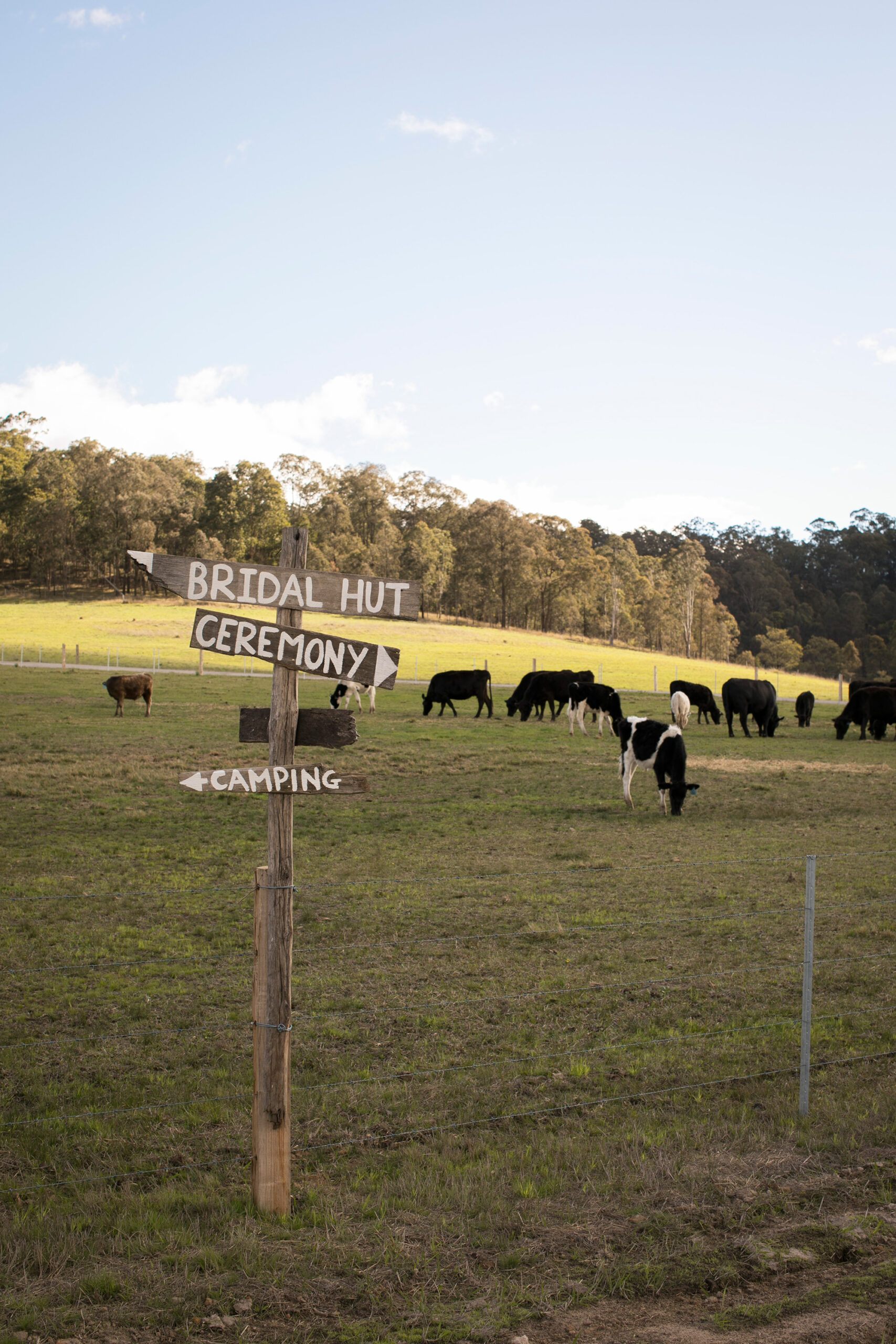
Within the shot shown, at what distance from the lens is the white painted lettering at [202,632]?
14.3 feet

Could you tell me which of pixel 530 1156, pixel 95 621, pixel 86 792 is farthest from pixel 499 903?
pixel 95 621

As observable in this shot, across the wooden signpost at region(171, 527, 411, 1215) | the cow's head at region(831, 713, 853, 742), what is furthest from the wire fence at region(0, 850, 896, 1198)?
the cow's head at region(831, 713, 853, 742)

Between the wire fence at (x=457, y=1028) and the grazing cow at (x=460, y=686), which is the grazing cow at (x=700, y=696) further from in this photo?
the wire fence at (x=457, y=1028)

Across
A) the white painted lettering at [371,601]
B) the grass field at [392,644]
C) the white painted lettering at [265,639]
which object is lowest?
the white painted lettering at [265,639]

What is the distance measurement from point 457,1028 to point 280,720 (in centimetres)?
303

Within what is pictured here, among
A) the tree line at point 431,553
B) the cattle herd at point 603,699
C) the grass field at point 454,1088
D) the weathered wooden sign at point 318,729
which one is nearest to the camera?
the grass field at point 454,1088

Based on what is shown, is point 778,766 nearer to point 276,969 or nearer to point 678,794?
point 678,794

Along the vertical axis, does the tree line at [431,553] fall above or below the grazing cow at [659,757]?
above

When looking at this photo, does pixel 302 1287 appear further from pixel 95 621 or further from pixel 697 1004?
pixel 95 621

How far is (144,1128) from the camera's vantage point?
206 inches

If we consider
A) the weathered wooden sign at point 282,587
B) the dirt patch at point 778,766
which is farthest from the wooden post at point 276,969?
the dirt patch at point 778,766

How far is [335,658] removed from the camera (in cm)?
451

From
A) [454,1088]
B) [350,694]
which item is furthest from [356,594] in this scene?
[350,694]

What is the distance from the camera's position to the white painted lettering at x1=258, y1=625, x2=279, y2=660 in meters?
4.39
